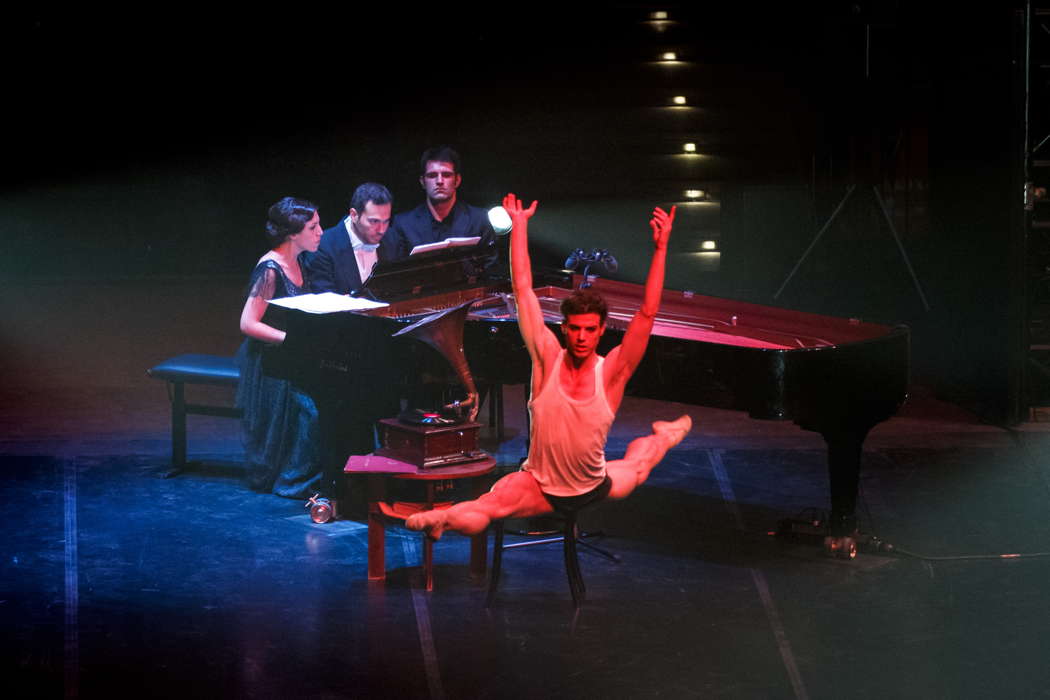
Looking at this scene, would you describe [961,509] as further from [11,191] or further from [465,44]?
[11,191]

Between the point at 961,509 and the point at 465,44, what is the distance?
6467mm

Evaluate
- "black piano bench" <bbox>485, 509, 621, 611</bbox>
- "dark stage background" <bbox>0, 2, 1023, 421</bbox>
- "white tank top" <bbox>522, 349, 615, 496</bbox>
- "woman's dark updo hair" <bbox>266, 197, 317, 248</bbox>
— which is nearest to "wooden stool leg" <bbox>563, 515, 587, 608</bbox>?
"black piano bench" <bbox>485, 509, 621, 611</bbox>

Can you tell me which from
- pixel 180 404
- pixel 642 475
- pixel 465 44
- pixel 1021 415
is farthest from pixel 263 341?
pixel 465 44

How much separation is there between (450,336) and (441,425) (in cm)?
37

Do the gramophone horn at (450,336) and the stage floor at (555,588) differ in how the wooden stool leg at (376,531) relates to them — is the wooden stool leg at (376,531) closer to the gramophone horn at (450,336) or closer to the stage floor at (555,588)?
the stage floor at (555,588)

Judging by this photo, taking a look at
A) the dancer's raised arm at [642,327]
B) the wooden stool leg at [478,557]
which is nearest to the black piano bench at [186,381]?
the wooden stool leg at [478,557]

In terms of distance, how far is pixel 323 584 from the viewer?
5.71 m

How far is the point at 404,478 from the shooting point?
18.7 ft

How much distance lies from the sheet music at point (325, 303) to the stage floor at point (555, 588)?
977 mm

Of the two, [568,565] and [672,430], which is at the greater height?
[672,430]

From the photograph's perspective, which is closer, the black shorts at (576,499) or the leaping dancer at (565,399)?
the leaping dancer at (565,399)

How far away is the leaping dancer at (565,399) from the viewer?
187 inches

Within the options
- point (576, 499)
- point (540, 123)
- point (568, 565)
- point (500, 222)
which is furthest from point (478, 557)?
point (540, 123)

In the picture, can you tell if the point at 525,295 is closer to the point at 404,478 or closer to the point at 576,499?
the point at 576,499
